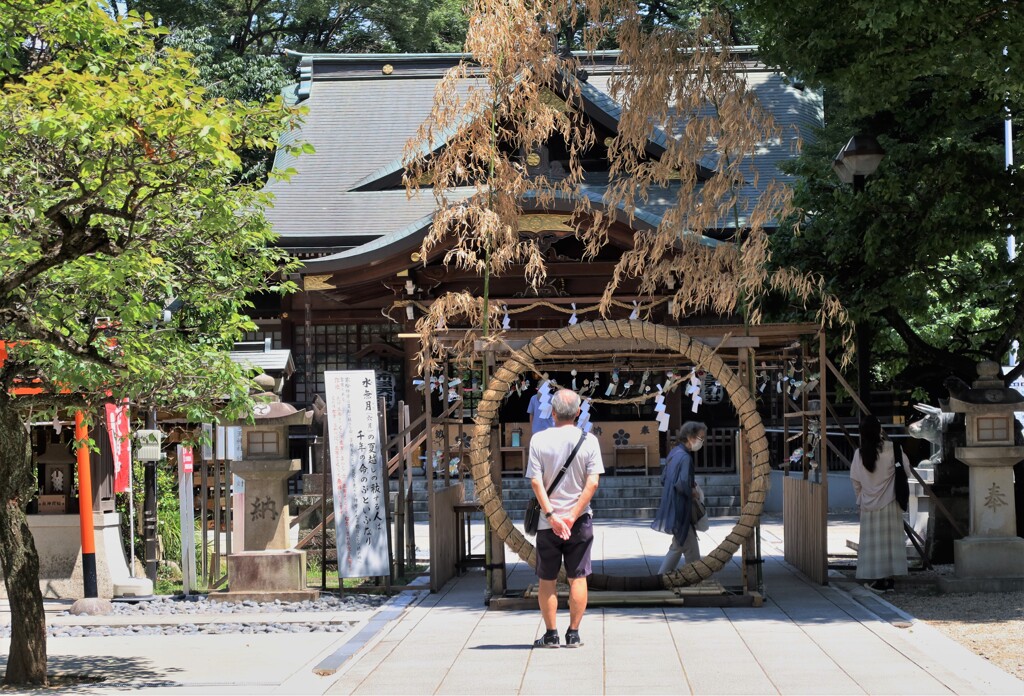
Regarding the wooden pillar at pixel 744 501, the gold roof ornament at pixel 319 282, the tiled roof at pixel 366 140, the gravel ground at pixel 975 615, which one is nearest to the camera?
the gravel ground at pixel 975 615

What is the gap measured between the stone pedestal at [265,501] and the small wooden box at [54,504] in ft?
7.95

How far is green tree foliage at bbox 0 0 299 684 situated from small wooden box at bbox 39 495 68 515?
400 centimetres

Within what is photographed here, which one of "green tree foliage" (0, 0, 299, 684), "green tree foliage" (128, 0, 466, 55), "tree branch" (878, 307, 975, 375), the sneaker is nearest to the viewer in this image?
"green tree foliage" (0, 0, 299, 684)

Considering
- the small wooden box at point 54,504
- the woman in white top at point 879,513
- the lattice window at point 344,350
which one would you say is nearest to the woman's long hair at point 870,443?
the woman in white top at point 879,513

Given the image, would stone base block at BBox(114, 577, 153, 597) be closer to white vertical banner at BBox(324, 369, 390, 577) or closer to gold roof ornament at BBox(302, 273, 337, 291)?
white vertical banner at BBox(324, 369, 390, 577)

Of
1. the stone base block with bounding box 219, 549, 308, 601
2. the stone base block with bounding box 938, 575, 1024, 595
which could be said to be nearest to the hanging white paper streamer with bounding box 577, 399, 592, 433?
the stone base block with bounding box 219, 549, 308, 601

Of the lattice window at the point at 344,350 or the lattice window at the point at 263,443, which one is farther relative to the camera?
the lattice window at the point at 344,350

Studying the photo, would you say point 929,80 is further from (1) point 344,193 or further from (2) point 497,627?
(1) point 344,193

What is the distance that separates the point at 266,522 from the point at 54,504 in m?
2.79

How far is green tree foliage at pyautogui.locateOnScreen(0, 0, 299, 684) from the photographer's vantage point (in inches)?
241

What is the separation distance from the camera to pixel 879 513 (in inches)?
415

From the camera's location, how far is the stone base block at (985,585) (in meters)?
10.2

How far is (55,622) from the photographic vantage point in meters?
10.1

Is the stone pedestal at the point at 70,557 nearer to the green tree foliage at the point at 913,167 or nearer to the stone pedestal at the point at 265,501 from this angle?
the stone pedestal at the point at 265,501
